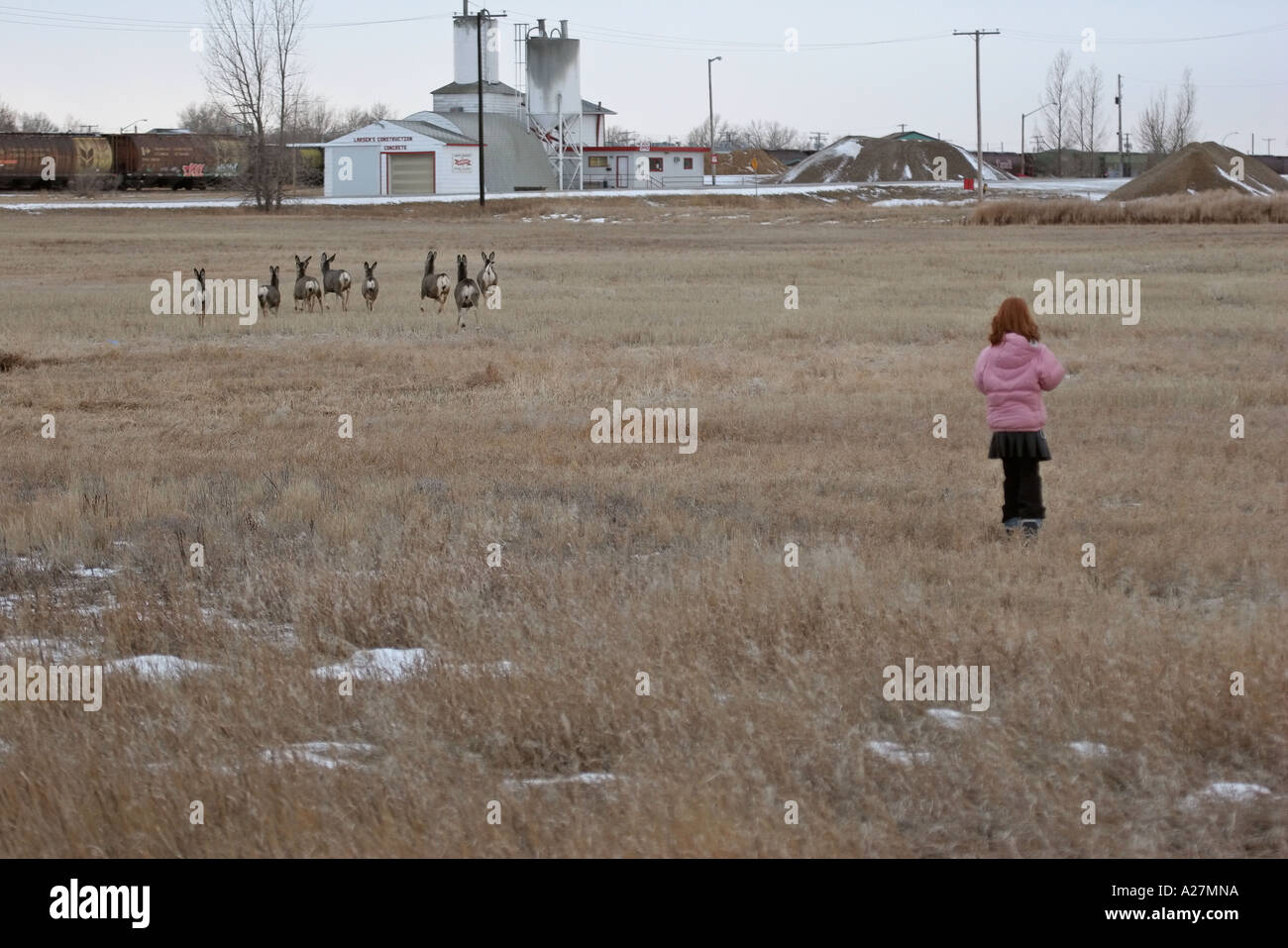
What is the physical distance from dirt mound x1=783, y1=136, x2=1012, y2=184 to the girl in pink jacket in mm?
95569

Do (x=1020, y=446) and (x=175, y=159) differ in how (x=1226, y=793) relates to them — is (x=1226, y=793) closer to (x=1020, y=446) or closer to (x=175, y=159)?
(x=1020, y=446)

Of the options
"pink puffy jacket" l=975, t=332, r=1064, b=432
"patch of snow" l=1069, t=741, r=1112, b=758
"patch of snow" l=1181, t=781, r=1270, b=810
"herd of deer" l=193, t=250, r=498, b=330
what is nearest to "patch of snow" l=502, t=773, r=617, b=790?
"patch of snow" l=1069, t=741, r=1112, b=758

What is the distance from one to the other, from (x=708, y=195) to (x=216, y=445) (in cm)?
6847

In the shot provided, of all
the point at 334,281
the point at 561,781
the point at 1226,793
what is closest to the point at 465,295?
the point at 334,281

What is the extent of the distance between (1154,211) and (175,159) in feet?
186


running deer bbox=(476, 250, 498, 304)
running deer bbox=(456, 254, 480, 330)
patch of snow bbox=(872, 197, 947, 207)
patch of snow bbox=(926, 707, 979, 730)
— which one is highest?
patch of snow bbox=(872, 197, 947, 207)

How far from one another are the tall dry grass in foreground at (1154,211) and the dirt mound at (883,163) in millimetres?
45127

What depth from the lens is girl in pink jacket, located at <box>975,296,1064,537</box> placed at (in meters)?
9.78

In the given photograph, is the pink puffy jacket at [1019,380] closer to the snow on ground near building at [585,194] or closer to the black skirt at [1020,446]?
the black skirt at [1020,446]

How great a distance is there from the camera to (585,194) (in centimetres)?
7875

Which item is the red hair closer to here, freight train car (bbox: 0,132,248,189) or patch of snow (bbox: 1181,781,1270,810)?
patch of snow (bbox: 1181,781,1270,810)
